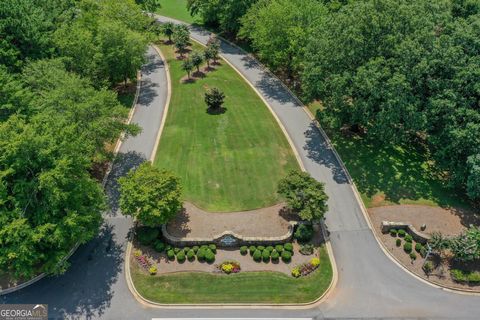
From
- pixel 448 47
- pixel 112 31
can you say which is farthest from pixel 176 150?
pixel 448 47

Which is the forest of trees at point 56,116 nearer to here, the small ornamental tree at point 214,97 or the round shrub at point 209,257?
the round shrub at point 209,257

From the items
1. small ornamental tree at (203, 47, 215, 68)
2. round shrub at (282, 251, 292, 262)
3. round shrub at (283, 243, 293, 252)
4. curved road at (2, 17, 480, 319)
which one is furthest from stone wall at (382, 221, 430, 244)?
small ornamental tree at (203, 47, 215, 68)

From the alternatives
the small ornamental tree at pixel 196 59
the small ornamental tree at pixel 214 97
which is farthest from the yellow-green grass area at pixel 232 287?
the small ornamental tree at pixel 196 59

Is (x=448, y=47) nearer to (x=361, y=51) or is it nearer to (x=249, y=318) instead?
(x=361, y=51)

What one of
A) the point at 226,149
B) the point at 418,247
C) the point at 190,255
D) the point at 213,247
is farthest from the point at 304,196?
the point at 226,149

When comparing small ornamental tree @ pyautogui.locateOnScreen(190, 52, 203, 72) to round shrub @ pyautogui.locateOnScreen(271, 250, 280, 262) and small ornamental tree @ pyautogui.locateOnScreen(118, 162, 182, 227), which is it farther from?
round shrub @ pyautogui.locateOnScreen(271, 250, 280, 262)

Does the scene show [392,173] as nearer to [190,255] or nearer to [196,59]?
[190,255]
